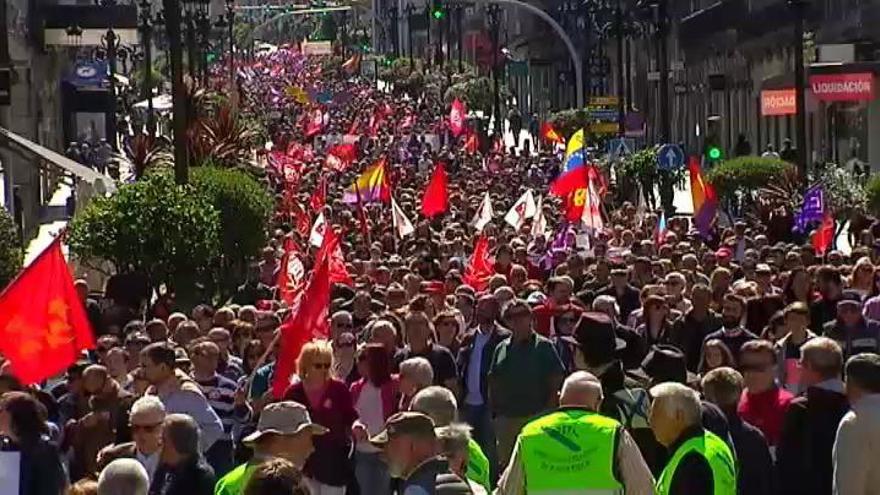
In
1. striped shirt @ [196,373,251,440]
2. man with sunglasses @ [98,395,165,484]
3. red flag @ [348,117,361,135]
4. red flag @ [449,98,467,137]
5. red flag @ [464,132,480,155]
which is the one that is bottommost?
red flag @ [464,132,480,155]

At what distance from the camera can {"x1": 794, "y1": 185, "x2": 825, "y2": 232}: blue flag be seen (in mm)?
27500

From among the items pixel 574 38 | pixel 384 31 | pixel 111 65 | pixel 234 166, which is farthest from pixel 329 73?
pixel 234 166

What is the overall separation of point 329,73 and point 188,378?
147m

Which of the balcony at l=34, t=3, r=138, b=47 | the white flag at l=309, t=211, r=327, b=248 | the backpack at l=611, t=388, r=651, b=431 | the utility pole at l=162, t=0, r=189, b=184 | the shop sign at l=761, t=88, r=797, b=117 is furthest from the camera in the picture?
the balcony at l=34, t=3, r=138, b=47

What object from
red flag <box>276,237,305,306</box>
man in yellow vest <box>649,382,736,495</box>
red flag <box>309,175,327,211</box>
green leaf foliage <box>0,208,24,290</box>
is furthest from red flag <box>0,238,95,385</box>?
red flag <box>309,175,327,211</box>

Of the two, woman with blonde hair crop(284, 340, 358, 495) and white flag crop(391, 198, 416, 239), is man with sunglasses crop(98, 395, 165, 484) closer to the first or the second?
woman with blonde hair crop(284, 340, 358, 495)

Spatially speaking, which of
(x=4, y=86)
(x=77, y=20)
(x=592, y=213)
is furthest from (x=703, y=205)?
(x=77, y=20)

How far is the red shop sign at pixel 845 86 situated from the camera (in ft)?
148

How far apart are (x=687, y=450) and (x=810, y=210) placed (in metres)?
19.1

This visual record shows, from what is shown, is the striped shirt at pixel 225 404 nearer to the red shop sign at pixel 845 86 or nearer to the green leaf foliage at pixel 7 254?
the green leaf foliage at pixel 7 254

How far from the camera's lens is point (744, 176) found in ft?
113

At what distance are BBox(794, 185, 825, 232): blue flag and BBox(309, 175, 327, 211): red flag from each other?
24.6 feet

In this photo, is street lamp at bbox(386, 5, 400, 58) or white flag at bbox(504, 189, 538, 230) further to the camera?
street lamp at bbox(386, 5, 400, 58)

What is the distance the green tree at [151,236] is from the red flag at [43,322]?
9.66 m
